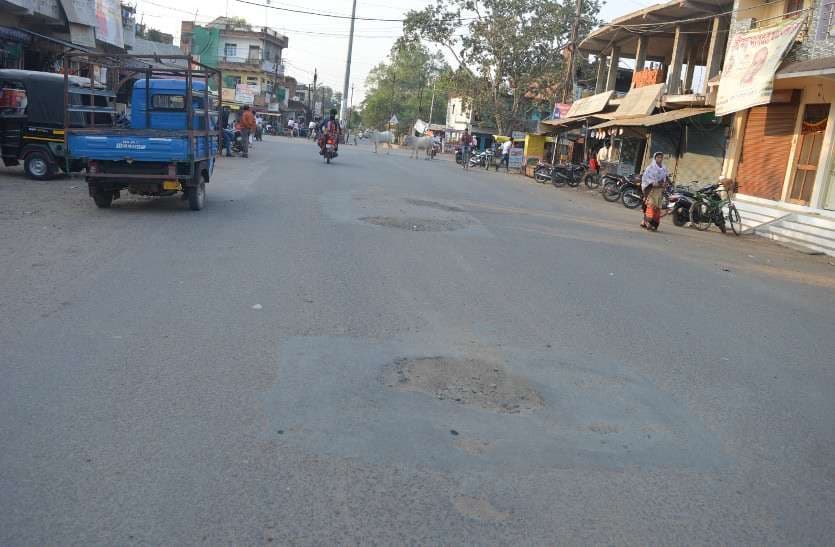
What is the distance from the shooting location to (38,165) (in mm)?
15812

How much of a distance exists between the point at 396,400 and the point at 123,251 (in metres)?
5.63

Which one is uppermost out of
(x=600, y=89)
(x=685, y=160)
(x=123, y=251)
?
(x=600, y=89)

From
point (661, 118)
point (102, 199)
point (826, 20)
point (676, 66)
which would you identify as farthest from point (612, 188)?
point (102, 199)

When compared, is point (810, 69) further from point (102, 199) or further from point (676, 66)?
point (102, 199)

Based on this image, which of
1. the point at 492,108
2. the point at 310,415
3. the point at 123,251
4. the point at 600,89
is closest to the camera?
the point at 310,415

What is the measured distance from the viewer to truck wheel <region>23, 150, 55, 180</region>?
51.7 ft

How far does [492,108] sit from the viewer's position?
48.0 meters

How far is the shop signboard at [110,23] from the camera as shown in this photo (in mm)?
25188

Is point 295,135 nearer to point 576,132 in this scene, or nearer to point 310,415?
point 576,132

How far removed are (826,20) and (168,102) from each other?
47.1 ft

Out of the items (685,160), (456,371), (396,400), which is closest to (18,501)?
(396,400)

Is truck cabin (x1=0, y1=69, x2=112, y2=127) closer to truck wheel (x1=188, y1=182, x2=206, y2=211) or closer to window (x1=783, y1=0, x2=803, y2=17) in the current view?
truck wheel (x1=188, y1=182, x2=206, y2=211)

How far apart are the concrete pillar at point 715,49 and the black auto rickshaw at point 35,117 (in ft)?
60.1

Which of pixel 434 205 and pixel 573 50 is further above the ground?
pixel 573 50
